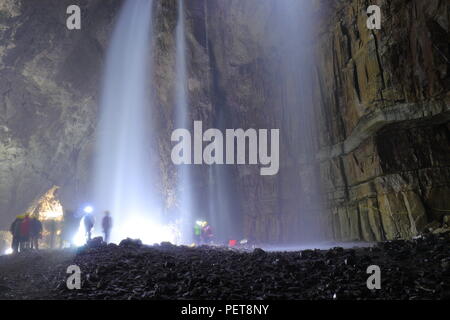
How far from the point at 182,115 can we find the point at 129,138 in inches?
442

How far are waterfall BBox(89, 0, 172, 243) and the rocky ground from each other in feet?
55.2

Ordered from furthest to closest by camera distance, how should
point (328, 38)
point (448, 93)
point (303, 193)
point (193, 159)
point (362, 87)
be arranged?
point (193, 159) < point (303, 193) < point (328, 38) < point (362, 87) < point (448, 93)

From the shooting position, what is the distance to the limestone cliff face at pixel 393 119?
1152 centimetres

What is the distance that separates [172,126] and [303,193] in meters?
10.8

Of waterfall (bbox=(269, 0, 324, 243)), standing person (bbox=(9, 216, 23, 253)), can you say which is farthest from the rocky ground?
waterfall (bbox=(269, 0, 324, 243))

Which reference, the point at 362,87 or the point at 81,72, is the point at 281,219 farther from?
the point at 81,72

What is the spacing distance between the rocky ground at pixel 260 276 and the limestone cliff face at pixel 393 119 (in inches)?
141

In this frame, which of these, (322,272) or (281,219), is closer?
(322,272)

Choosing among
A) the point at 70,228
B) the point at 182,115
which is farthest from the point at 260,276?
the point at 182,115

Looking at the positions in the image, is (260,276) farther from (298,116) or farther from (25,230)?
(298,116)

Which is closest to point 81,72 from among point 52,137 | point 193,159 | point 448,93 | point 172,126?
point 52,137

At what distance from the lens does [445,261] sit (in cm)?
680

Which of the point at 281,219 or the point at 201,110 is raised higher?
the point at 201,110

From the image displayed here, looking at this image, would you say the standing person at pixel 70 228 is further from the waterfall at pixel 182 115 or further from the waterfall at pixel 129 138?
the waterfall at pixel 129 138
